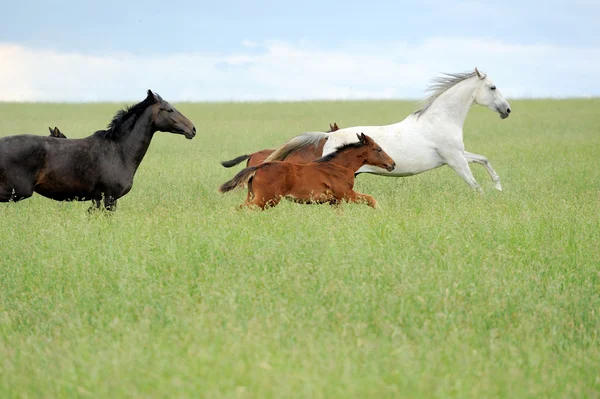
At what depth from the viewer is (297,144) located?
1197cm

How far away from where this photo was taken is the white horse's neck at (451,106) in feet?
42.2

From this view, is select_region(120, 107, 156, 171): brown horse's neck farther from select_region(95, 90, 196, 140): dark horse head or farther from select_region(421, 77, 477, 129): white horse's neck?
select_region(421, 77, 477, 129): white horse's neck

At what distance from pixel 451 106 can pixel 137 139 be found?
5.44 m

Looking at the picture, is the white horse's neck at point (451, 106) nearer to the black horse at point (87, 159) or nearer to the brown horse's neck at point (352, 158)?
the brown horse's neck at point (352, 158)

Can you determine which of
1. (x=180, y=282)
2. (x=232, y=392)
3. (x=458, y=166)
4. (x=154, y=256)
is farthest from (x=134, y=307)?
(x=458, y=166)

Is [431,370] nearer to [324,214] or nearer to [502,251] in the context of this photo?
[502,251]

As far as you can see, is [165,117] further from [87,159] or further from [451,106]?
[451,106]

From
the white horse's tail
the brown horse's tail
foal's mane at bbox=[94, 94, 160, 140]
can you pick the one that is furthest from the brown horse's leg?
foal's mane at bbox=[94, 94, 160, 140]

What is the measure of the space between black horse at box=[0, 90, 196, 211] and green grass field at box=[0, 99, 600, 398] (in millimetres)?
536

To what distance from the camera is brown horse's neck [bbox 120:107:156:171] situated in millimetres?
10305

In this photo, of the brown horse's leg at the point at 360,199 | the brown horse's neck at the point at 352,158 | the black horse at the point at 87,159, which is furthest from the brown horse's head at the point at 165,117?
the brown horse's leg at the point at 360,199

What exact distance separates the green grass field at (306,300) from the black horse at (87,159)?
54 centimetres

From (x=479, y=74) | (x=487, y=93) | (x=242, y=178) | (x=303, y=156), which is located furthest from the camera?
(x=487, y=93)

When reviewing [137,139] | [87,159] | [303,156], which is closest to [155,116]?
[137,139]
